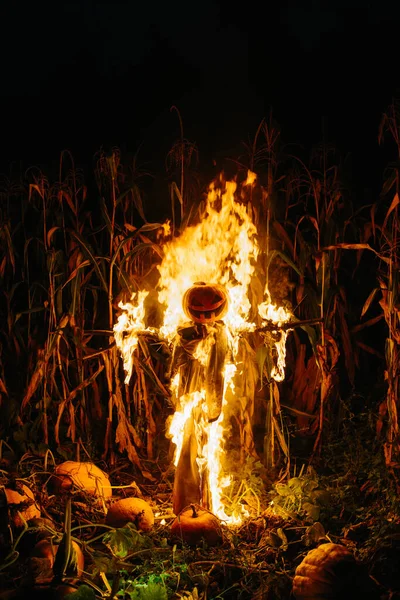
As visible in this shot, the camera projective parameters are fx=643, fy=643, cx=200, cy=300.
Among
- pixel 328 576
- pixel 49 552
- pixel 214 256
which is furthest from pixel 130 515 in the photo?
pixel 214 256

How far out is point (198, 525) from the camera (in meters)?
4.24

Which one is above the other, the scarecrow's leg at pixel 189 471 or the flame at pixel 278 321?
the flame at pixel 278 321

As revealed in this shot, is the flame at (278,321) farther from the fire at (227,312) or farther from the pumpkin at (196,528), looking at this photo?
the pumpkin at (196,528)

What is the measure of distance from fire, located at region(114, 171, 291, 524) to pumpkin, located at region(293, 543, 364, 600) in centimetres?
107

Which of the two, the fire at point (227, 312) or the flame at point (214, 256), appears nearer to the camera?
the fire at point (227, 312)

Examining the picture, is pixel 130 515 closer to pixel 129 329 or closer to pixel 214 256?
pixel 129 329

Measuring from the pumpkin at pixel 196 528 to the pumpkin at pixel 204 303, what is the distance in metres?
1.27

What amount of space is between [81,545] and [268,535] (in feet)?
4.12

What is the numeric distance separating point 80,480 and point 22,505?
73cm

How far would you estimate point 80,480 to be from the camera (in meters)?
5.00

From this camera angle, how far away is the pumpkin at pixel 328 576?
3545 mm

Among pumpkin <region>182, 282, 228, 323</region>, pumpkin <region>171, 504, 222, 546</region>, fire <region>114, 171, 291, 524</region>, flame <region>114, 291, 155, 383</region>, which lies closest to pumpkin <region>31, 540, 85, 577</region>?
pumpkin <region>171, 504, 222, 546</region>

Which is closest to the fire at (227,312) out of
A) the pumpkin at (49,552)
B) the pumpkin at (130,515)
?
the pumpkin at (130,515)

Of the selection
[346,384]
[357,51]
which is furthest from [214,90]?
[346,384]
